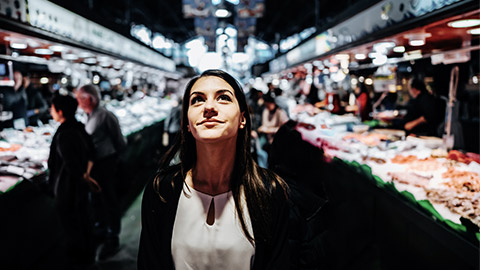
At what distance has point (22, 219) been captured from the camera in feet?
12.9

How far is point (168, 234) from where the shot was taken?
1.59m

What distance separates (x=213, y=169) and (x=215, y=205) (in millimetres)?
163

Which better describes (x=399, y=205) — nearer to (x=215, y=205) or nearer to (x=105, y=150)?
(x=215, y=205)

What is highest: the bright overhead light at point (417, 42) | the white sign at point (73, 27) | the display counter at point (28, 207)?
the white sign at point (73, 27)

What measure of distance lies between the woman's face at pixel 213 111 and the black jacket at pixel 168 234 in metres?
0.31

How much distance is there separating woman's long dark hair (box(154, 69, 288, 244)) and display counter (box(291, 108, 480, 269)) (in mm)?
653

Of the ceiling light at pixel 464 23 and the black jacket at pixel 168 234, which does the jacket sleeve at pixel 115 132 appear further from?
the ceiling light at pixel 464 23

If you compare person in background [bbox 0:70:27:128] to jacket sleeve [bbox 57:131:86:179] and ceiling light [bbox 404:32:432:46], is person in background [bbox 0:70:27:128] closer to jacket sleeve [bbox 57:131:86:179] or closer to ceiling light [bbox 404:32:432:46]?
jacket sleeve [bbox 57:131:86:179]

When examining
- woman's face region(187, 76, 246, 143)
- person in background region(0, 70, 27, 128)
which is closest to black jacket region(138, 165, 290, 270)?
woman's face region(187, 76, 246, 143)

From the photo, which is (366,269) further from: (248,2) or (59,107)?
(248,2)

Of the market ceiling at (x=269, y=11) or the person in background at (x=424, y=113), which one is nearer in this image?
the person in background at (x=424, y=113)

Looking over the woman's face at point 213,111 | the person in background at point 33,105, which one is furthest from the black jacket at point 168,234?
the person in background at point 33,105

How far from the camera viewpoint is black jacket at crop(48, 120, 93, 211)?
12.8ft

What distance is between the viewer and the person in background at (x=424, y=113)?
659 cm
